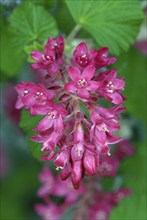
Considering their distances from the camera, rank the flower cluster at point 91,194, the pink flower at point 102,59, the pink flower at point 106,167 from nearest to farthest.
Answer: the pink flower at point 102,59
the pink flower at point 106,167
the flower cluster at point 91,194

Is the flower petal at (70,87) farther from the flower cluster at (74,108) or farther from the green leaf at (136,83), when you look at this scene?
the green leaf at (136,83)

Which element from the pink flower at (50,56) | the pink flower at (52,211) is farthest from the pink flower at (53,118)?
the pink flower at (52,211)

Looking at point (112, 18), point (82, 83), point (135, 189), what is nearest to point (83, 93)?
point (82, 83)

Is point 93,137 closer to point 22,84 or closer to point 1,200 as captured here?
point 22,84

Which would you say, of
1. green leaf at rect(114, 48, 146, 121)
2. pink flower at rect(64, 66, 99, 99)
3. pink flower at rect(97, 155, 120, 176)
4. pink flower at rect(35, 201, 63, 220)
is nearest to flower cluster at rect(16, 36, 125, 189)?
pink flower at rect(64, 66, 99, 99)

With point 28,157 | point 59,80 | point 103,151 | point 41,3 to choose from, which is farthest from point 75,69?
point 28,157

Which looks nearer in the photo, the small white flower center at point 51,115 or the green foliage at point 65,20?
the small white flower center at point 51,115

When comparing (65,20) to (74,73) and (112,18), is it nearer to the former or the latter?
(112,18)

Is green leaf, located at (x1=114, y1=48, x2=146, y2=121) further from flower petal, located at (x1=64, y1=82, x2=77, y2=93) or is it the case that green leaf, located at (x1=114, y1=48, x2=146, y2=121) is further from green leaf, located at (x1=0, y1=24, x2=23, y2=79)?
flower petal, located at (x1=64, y1=82, x2=77, y2=93)
